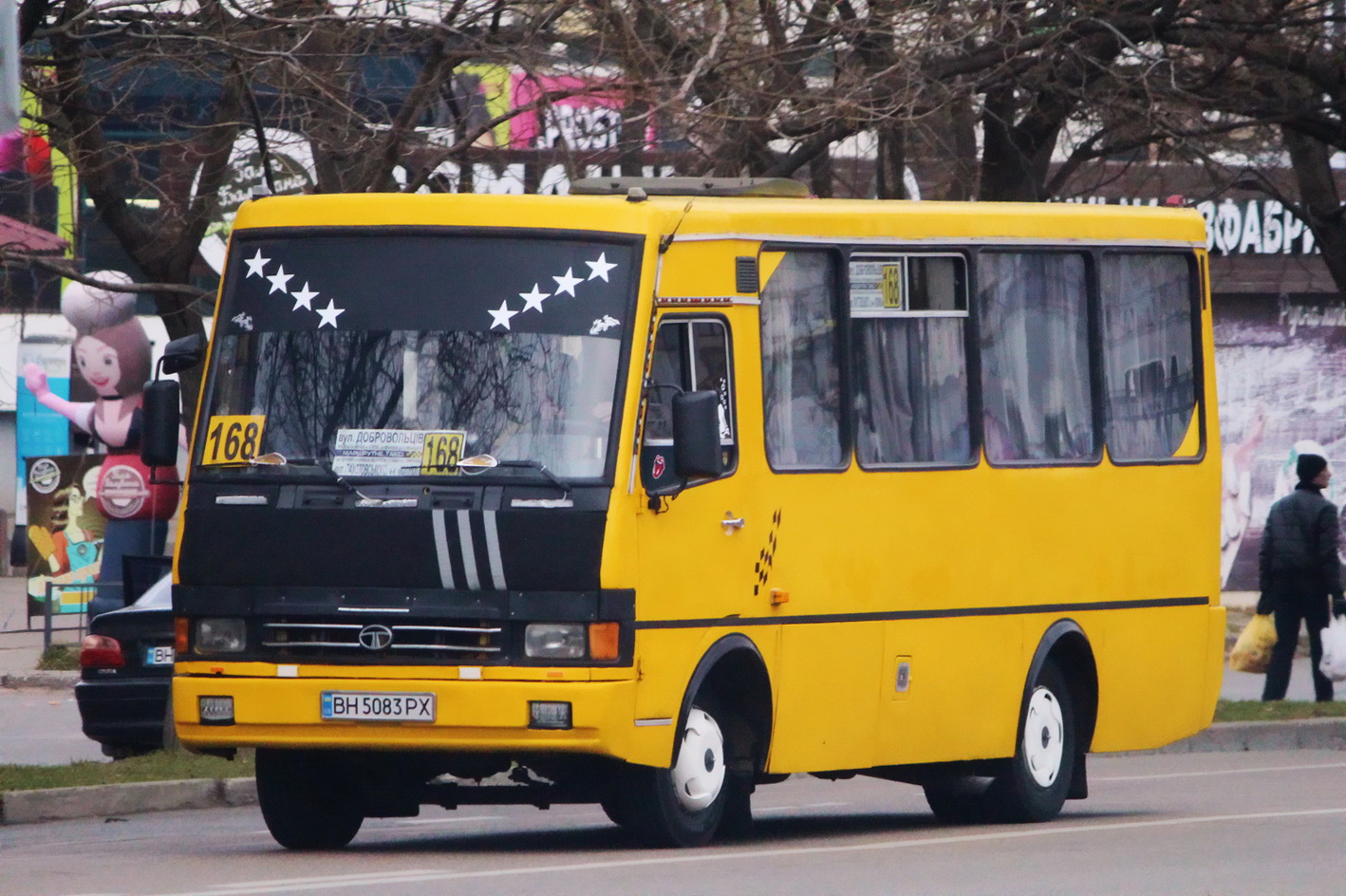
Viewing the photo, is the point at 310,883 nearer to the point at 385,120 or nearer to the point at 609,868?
the point at 609,868

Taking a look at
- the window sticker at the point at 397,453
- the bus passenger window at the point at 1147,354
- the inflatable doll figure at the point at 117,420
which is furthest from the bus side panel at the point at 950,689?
the inflatable doll figure at the point at 117,420

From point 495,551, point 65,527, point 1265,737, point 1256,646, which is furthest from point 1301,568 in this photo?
point 65,527

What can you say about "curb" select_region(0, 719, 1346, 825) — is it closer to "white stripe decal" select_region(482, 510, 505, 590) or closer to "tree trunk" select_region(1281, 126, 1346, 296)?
"white stripe decal" select_region(482, 510, 505, 590)

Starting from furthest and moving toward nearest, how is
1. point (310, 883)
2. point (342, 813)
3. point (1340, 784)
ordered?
point (1340, 784) → point (342, 813) → point (310, 883)

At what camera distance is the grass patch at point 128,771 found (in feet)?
44.8

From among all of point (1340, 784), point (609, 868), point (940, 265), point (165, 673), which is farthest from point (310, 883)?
point (1340, 784)

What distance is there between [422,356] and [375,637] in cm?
117

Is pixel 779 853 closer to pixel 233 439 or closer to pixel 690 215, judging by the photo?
pixel 690 215

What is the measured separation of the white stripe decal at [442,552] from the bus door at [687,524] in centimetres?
76

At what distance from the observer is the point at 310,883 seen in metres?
9.16

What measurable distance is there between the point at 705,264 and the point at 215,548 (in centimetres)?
236

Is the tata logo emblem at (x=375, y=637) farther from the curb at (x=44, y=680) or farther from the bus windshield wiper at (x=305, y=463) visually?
the curb at (x=44, y=680)

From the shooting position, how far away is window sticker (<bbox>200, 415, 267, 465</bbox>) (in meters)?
10.4

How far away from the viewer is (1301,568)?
19.3 m
